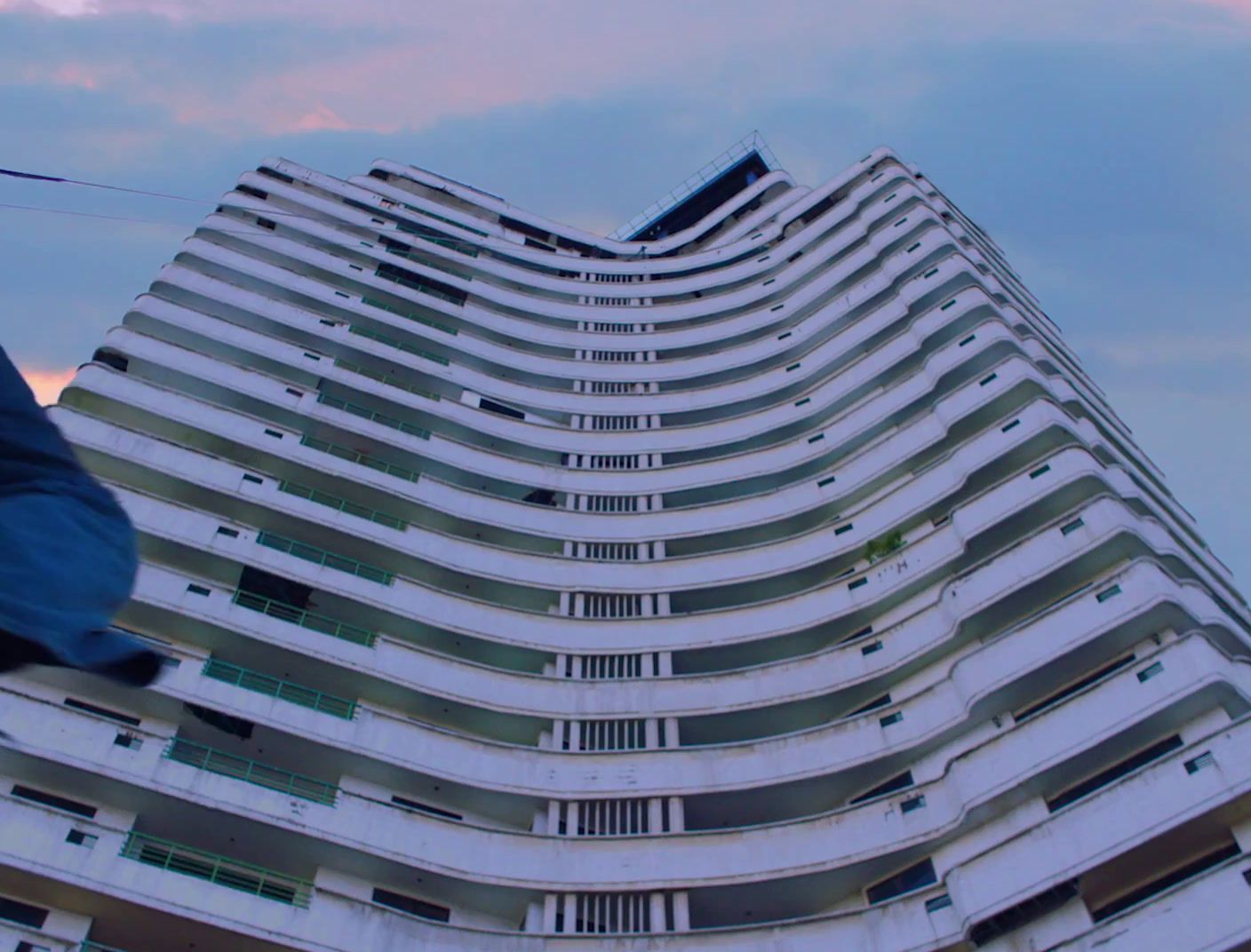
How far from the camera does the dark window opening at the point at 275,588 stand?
2659cm

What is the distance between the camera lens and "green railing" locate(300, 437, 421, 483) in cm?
3178

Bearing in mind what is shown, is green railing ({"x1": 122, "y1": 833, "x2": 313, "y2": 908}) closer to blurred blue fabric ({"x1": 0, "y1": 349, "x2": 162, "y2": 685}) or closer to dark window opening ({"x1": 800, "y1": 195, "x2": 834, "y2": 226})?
blurred blue fabric ({"x1": 0, "y1": 349, "x2": 162, "y2": 685})

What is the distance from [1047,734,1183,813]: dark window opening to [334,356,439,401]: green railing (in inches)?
885

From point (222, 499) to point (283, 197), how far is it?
61.7 ft

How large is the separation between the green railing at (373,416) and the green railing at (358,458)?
1.65 m

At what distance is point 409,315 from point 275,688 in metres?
18.7

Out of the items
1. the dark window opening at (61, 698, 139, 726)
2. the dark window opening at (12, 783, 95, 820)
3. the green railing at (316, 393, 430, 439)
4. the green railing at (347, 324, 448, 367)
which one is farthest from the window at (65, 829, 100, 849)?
the green railing at (347, 324, 448, 367)

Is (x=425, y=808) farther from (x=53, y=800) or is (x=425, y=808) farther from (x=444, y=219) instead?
(x=444, y=219)

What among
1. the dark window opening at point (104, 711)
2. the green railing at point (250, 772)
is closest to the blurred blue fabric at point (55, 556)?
the green railing at point (250, 772)

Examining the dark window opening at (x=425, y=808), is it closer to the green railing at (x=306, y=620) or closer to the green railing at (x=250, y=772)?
the green railing at (x=250, y=772)

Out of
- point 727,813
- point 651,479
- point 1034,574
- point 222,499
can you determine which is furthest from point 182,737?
point 1034,574

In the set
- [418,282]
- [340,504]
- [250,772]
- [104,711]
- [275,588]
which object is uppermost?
[418,282]

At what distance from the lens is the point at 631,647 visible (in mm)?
28156

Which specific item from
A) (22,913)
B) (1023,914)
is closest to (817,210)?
(1023,914)
